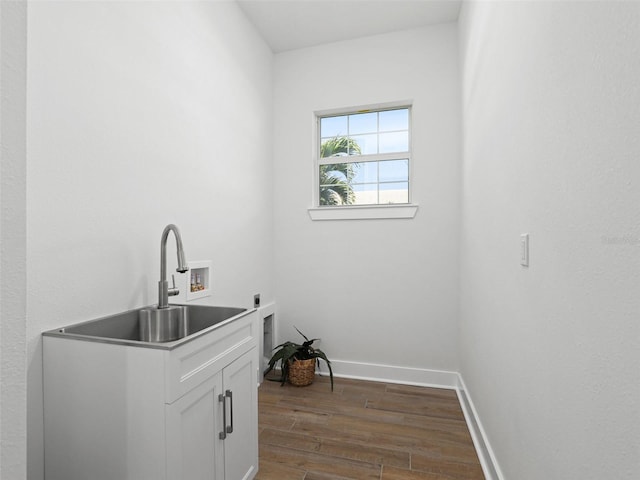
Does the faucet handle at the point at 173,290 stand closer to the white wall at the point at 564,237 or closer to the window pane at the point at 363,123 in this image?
the white wall at the point at 564,237

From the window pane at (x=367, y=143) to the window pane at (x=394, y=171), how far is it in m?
0.15

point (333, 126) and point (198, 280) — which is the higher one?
point (333, 126)

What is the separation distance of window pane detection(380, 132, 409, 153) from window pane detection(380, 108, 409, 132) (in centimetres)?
5

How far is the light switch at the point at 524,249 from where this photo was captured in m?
1.14

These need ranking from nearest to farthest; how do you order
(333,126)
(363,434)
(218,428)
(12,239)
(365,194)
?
(12,239) < (218,428) < (363,434) < (365,194) < (333,126)

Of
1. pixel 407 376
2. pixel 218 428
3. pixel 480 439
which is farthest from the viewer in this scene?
pixel 407 376

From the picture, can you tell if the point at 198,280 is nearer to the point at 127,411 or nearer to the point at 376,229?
the point at 127,411

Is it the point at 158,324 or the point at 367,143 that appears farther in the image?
the point at 367,143

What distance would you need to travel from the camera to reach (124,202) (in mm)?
1464

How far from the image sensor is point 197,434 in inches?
45.6

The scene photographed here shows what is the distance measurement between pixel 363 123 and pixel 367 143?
0.18m

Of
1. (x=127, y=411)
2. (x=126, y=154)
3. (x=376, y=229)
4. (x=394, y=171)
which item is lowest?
(x=127, y=411)

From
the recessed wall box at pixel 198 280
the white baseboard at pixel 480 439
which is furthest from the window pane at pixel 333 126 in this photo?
the white baseboard at pixel 480 439

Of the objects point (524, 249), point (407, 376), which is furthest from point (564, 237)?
point (407, 376)
